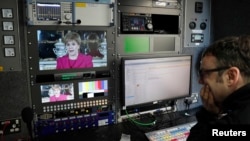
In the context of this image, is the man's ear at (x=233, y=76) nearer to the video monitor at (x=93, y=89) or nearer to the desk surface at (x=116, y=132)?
the desk surface at (x=116, y=132)

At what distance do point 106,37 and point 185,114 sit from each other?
100 cm

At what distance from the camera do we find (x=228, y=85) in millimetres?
859

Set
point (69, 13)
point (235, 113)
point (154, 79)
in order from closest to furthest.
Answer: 1. point (235, 113)
2. point (69, 13)
3. point (154, 79)

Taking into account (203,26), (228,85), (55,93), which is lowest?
(55,93)

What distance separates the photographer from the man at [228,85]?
778mm

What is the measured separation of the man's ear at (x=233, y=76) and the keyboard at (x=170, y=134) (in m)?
0.74

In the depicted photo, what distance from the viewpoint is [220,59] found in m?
0.86

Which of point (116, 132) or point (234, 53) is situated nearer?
point (234, 53)

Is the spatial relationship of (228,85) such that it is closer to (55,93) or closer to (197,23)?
(55,93)

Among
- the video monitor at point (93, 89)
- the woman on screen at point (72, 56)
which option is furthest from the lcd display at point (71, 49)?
the video monitor at point (93, 89)

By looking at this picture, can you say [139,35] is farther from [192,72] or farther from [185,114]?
[185,114]

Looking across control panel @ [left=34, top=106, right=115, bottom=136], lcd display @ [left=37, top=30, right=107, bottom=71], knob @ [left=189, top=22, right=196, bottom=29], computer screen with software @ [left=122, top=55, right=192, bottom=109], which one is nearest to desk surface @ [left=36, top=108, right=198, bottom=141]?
control panel @ [left=34, top=106, right=115, bottom=136]

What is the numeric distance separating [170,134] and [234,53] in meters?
0.85

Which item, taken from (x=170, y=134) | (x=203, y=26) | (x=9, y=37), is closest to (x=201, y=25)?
(x=203, y=26)
